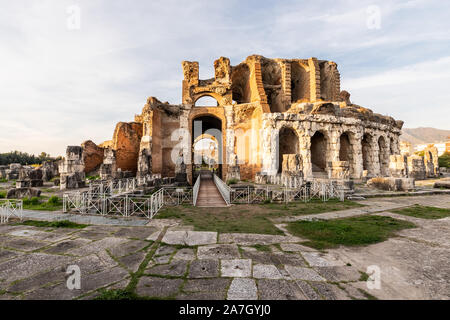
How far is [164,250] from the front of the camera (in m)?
3.56

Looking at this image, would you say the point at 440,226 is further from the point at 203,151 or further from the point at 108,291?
the point at 203,151

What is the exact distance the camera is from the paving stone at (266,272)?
2.67 m

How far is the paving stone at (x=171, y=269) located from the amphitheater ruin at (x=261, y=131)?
11747 mm

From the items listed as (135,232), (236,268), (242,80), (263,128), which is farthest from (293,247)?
(242,80)

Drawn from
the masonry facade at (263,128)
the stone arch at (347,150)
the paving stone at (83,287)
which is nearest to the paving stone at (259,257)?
the paving stone at (83,287)

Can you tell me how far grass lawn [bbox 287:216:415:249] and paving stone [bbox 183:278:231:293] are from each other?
6.84 ft

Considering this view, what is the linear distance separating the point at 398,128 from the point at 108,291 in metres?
29.6

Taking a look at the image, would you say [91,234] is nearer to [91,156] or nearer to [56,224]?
[56,224]

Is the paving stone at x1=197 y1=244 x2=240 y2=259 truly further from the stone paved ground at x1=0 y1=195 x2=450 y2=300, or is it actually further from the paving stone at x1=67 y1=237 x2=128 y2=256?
the paving stone at x1=67 y1=237 x2=128 y2=256

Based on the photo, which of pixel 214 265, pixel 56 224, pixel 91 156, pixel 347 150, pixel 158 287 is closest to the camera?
pixel 158 287

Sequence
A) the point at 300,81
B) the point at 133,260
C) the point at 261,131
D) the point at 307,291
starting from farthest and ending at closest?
the point at 300,81
the point at 261,131
the point at 133,260
the point at 307,291

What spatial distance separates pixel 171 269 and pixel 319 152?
65.6 feet

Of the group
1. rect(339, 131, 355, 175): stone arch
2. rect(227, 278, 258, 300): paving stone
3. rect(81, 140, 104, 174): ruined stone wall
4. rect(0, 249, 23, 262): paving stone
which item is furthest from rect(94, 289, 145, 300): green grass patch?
rect(81, 140, 104, 174): ruined stone wall

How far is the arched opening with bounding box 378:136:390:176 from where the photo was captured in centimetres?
2098
